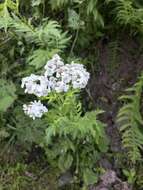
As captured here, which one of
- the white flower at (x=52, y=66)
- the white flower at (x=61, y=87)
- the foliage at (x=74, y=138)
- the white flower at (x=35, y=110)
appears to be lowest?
the foliage at (x=74, y=138)

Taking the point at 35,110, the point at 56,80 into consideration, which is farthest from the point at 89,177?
the point at 56,80

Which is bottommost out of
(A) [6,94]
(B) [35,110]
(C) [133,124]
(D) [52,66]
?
(C) [133,124]

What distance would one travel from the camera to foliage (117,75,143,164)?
3787mm

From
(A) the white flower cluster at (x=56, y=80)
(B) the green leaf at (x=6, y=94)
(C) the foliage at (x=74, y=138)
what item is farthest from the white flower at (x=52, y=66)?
(B) the green leaf at (x=6, y=94)

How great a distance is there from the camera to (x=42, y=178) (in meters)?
3.92

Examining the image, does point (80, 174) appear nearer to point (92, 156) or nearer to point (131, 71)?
point (92, 156)

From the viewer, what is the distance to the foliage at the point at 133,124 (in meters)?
3.79

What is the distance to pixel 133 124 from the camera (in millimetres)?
3799

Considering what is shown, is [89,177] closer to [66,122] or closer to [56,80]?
[66,122]

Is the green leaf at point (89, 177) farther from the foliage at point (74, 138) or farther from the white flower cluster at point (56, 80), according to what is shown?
the white flower cluster at point (56, 80)

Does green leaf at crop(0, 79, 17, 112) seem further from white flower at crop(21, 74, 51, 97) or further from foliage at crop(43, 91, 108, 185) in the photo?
white flower at crop(21, 74, 51, 97)

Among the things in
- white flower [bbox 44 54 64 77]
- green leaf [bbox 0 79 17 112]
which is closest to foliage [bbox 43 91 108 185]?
white flower [bbox 44 54 64 77]

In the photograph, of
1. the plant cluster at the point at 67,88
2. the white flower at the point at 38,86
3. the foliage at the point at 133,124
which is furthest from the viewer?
the foliage at the point at 133,124

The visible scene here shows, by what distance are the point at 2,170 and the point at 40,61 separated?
88 centimetres
